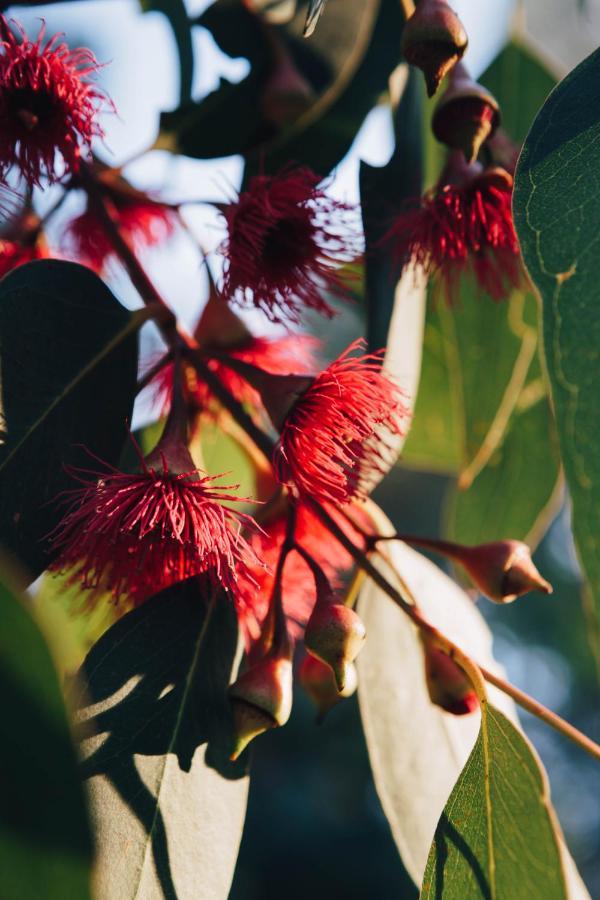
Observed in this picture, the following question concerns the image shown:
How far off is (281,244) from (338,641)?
388mm

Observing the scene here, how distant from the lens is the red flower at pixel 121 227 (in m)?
1.10

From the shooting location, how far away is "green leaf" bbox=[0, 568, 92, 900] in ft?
1.33

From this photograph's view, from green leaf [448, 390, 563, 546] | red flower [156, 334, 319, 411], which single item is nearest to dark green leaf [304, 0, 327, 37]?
red flower [156, 334, 319, 411]

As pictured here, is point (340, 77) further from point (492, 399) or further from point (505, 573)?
point (505, 573)

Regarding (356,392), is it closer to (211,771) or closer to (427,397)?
(211,771)

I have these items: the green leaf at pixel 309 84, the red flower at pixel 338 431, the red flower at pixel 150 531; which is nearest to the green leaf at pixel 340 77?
the green leaf at pixel 309 84

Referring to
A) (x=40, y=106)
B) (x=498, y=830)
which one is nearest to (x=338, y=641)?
(x=498, y=830)

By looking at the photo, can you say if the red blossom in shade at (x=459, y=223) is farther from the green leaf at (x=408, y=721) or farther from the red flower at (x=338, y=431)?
the green leaf at (x=408, y=721)

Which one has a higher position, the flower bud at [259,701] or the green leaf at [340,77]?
the green leaf at [340,77]

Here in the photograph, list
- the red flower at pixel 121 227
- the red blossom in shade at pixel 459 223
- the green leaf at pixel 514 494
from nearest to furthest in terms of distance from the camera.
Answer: the red blossom in shade at pixel 459 223
the red flower at pixel 121 227
the green leaf at pixel 514 494

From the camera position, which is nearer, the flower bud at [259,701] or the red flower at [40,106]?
the flower bud at [259,701]

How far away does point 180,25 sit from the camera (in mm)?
1146

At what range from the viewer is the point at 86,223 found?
3.61 feet

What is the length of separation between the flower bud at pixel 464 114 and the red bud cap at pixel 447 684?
42 centimetres
